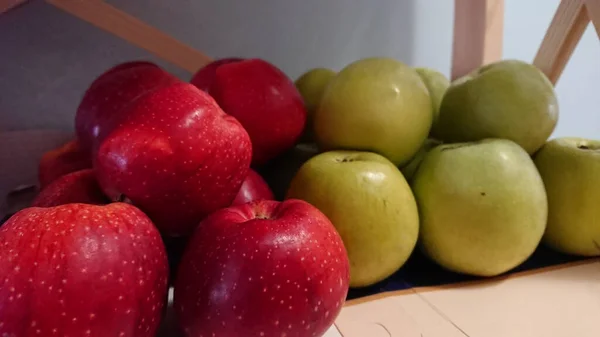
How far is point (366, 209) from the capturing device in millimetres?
529

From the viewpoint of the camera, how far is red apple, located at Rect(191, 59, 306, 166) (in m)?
0.55

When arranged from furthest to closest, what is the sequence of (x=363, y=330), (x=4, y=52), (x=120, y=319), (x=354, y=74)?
(x=4, y=52) < (x=354, y=74) < (x=363, y=330) < (x=120, y=319)

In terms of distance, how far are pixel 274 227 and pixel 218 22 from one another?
0.60 m

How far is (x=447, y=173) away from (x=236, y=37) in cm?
50

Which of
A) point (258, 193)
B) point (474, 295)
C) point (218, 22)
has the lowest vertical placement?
point (474, 295)

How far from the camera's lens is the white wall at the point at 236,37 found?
0.82 meters

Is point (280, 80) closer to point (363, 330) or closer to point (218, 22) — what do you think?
point (363, 330)

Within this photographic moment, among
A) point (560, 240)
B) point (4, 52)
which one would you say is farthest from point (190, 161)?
point (4, 52)

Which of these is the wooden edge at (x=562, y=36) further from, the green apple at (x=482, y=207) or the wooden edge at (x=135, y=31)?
the wooden edge at (x=135, y=31)

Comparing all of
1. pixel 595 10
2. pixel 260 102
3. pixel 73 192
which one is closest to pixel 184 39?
pixel 260 102

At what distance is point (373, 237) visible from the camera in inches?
20.9

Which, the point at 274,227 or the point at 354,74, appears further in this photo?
the point at 354,74

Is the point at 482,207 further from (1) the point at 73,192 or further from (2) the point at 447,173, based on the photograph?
(1) the point at 73,192

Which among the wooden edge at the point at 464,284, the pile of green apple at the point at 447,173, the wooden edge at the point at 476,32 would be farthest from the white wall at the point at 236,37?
the wooden edge at the point at 464,284
